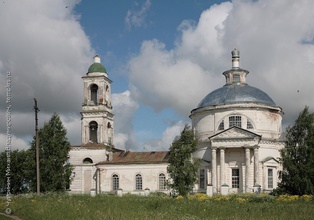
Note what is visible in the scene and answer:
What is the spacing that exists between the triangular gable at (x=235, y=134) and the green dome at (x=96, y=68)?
55.4 feet

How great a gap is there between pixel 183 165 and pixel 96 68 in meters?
22.8

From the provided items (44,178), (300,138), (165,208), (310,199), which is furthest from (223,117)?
(165,208)

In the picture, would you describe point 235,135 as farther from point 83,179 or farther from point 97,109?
point 83,179

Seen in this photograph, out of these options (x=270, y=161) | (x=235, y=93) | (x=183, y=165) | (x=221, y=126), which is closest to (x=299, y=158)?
(x=183, y=165)

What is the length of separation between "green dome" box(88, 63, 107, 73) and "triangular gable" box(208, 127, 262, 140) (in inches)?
665

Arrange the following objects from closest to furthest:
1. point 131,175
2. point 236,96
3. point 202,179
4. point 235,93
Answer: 1. point 202,179
2. point 236,96
3. point 235,93
4. point 131,175

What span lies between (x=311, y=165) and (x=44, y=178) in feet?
74.6

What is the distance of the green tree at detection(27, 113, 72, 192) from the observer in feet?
147

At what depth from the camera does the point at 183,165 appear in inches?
1607

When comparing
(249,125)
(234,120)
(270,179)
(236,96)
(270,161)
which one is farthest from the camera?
(236,96)

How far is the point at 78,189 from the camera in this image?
55.8 metres

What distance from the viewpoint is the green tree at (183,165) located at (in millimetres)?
40406

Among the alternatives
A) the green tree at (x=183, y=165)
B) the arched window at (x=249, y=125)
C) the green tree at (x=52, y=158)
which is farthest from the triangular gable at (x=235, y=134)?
the green tree at (x=52, y=158)

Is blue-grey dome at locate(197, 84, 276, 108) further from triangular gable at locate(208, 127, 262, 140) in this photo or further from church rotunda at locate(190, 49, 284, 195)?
triangular gable at locate(208, 127, 262, 140)
